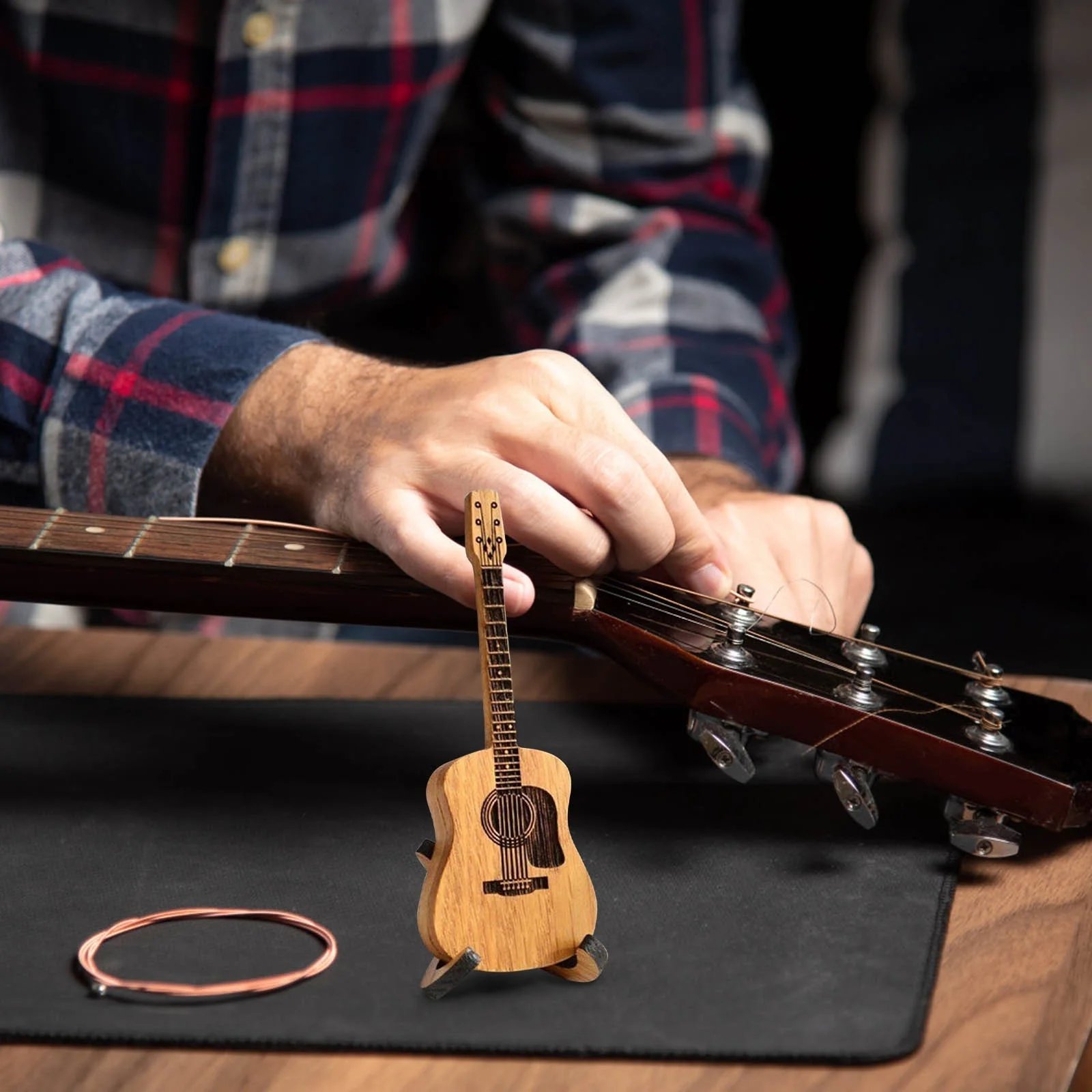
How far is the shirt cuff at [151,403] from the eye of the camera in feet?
2.48

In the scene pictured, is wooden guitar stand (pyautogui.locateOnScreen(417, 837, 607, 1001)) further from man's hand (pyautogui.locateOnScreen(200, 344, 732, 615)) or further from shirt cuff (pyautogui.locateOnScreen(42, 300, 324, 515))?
shirt cuff (pyautogui.locateOnScreen(42, 300, 324, 515))

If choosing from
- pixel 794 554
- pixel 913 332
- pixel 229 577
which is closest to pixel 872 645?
pixel 794 554

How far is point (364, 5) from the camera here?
0.98 metres

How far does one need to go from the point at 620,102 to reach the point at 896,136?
446 millimetres

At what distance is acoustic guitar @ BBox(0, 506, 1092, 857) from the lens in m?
0.54

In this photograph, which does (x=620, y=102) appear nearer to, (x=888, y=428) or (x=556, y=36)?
(x=556, y=36)

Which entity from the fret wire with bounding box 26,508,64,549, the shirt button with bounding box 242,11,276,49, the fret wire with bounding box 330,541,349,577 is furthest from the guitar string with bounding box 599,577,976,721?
the shirt button with bounding box 242,11,276,49

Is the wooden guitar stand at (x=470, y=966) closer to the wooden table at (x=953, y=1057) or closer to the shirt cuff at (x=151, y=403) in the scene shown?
the wooden table at (x=953, y=1057)

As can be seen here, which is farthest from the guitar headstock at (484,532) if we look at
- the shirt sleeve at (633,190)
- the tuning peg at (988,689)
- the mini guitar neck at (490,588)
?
the shirt sleeve at (633,190)

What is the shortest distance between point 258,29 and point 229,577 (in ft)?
1.65

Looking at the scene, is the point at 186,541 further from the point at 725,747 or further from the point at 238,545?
the point at 725,747

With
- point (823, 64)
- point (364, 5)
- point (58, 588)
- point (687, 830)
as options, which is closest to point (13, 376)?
point (58, 588)

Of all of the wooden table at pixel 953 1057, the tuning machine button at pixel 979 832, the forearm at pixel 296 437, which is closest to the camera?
the wooden table at pixel 953 1057

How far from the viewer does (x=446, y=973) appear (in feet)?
1.45
